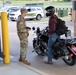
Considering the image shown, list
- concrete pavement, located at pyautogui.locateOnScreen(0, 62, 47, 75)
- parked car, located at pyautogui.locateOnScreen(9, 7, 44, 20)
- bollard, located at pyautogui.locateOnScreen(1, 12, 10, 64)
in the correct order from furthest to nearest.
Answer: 1. parked car, located at pyautogui.locateOnScreen(9, 7, 44, 20)
2. bollard, located at pyautogui.locateOnScreen(1, 12, 10, 64)
3. concrete pavement, located at pyautogui.locateOnScreen(0, 62, 47, 75)

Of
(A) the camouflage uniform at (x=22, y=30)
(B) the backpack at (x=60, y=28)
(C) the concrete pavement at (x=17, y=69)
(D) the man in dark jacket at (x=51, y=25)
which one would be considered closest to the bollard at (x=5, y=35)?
(C) the concrete pavement at (x=17, y=69)

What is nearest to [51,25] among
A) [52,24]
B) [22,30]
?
[52,24]

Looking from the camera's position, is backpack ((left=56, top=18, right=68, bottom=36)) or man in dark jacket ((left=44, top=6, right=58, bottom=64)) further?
backpack ((left=56, top=18, right=68, bottom=36))

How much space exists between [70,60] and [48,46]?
0.81 m

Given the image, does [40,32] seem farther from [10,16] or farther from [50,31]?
[10,16]

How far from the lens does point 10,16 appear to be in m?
33.0

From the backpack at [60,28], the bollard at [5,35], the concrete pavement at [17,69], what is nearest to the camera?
the concrete pavement at [17,69]

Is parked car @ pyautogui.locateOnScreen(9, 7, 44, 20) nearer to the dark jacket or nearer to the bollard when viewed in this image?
the bollard

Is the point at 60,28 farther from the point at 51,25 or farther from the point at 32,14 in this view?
the point at 32,14

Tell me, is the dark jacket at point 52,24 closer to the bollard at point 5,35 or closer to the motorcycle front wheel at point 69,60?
the motorcycle front wheel at point 69,60

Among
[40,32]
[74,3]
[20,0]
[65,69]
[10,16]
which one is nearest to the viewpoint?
[65,69]

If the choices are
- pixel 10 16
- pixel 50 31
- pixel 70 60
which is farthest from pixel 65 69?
pixel 10 16

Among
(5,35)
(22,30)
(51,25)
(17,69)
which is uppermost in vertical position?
(51,25)

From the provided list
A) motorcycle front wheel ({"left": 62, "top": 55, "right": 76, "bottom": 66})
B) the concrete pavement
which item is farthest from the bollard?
motorcycle front wheel ({"left": 62, "top": 55, "right": 76, "bottom": 66})
